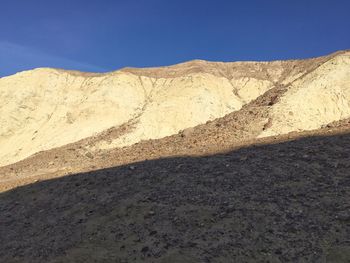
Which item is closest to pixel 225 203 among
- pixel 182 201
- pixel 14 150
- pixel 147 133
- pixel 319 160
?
pixel 182 201

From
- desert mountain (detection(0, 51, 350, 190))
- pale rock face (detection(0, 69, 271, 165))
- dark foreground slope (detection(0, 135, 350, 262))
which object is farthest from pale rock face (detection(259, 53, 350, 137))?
pale rock face (detection(0, 69, 271, 165))

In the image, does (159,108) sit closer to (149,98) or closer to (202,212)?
(149,98)

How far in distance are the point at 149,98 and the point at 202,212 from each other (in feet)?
167

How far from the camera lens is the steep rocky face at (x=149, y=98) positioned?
38719 mm

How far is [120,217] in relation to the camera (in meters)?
17.8

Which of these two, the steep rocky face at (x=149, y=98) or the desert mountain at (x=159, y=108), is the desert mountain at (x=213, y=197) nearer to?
the desert mountain at (x=159, y=108)

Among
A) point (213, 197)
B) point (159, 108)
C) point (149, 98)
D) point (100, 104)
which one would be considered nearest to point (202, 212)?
point (213, 197)

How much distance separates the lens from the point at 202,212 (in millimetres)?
16859

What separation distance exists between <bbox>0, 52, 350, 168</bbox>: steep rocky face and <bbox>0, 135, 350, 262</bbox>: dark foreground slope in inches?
611

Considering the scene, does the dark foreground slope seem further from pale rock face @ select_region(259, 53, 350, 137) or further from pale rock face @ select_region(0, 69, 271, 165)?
pale rock face @ select_region(0, 69, 271, 165)

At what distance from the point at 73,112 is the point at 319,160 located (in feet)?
167

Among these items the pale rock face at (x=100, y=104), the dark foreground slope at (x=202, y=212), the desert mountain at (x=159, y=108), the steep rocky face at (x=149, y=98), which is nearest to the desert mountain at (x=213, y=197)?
the dark foreground slope at (x=202, y=212)

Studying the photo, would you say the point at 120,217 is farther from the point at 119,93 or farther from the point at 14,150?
the point at 119,93

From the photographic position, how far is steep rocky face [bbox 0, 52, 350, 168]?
38.7m
